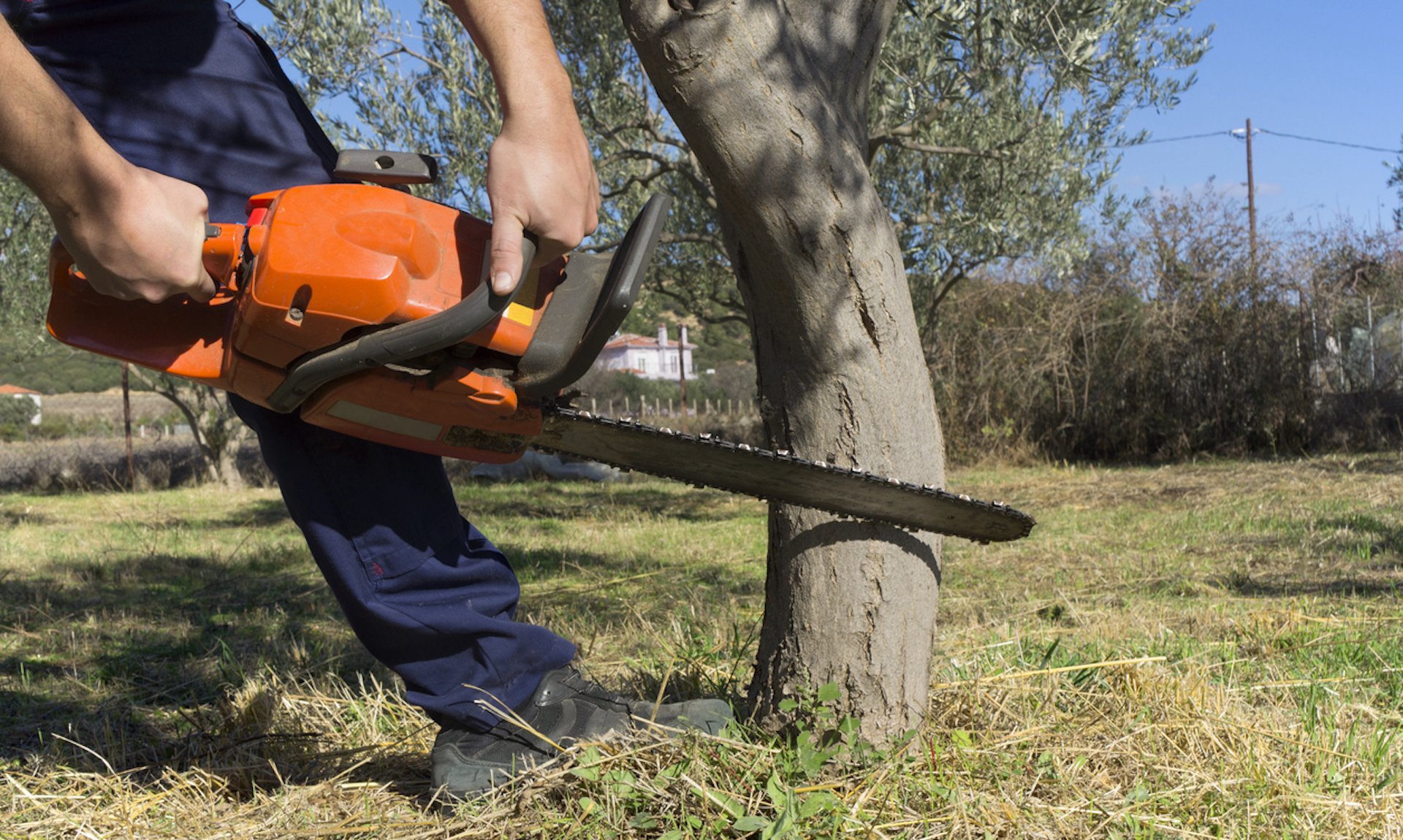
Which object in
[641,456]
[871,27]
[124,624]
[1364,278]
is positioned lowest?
[124,624]

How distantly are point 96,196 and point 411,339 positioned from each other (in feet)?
1.58

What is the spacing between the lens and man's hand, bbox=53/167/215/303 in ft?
4.94

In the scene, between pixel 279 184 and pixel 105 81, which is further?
pixel 279 184

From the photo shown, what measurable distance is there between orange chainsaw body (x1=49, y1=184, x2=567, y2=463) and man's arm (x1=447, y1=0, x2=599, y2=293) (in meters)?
0.11

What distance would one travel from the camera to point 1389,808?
5.95 feet

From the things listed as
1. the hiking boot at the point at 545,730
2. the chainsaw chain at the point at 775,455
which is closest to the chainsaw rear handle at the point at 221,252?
the chainsaw chain at the point at 775,455

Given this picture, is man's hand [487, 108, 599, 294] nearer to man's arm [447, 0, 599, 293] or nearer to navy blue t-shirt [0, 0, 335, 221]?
man's arm [447, 0, 599, 293]

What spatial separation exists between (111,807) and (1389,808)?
249 centimetres

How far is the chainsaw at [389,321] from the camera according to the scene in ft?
5.28

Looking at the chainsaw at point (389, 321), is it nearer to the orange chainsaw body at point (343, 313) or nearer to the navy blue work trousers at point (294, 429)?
the orange chainsaw body at point (343, 313)

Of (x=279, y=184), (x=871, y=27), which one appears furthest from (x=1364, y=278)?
(x=279, y=184)

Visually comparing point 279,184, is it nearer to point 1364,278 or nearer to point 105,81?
point 105,81

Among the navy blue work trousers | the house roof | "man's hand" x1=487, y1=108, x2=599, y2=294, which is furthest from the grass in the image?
the house roof

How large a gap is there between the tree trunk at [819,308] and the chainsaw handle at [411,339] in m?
0.50
